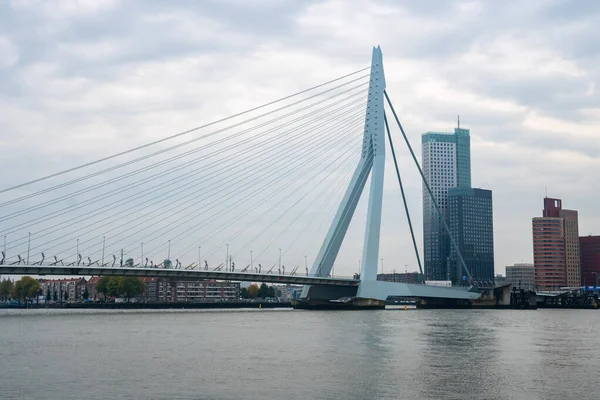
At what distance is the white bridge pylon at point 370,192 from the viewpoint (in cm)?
6134

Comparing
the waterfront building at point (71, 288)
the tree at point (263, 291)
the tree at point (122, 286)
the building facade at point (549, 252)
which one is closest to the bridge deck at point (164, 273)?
the tree at point (122, 286)

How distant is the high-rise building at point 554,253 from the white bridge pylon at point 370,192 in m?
110

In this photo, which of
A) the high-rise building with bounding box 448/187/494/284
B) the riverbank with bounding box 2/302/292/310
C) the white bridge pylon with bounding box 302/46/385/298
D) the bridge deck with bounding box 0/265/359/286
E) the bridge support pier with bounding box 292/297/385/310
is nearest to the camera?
the bridge deck with bounding box 0/265/359/286

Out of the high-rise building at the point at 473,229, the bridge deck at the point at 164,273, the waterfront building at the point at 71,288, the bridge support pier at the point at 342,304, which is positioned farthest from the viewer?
the high-rise building at the point at 473,229

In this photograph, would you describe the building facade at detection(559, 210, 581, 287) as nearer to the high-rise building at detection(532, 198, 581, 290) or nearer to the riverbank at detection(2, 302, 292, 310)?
the high-rise building at detection(532, 198, 581, 290)

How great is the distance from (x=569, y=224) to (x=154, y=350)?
155m

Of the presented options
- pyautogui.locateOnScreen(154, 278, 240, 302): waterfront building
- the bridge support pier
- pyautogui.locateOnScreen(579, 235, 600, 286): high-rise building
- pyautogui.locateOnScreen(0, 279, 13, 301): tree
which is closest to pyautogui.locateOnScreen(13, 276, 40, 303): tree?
pyautogui.locateOnScreen(0, 279, 13, 301): tree

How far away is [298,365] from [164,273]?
135 feet

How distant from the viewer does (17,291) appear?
135 meters

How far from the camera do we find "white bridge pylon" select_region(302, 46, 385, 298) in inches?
2415

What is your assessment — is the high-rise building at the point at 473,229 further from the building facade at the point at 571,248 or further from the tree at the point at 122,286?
the tree at the point at 122,286

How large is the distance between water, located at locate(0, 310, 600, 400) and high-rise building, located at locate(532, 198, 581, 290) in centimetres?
13398

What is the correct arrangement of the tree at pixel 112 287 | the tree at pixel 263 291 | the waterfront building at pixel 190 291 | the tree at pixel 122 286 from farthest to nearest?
the tree at pixel 263 291 → the waterfront building at pixel 190 291 → the tree at pixel 112 287 → the tree at pixel 122 286

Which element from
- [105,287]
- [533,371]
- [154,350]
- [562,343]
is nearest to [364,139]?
[562,343]
